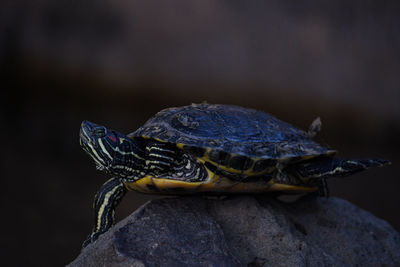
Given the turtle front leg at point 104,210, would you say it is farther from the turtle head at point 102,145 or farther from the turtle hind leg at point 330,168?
the turtle hind leg at point 330,168

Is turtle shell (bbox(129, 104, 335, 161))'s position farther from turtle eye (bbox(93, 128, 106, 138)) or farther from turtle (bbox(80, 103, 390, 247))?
turtle eye (bbox(93, 128, 106, 138))

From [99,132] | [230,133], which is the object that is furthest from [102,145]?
[230,133]

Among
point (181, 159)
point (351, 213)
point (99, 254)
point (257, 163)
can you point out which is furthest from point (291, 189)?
A: point (99, 254)

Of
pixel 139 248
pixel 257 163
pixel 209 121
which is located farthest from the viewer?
pixel 209 121

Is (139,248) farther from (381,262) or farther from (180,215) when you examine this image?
(381,262)

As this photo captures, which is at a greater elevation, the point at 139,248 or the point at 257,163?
the point at 257,163

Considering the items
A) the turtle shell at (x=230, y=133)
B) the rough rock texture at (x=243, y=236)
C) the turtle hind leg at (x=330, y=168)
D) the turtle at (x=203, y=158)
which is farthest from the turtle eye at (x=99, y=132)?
the turtle hind leg at (x=330, y=168)

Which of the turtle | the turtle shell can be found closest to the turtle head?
the turtle
